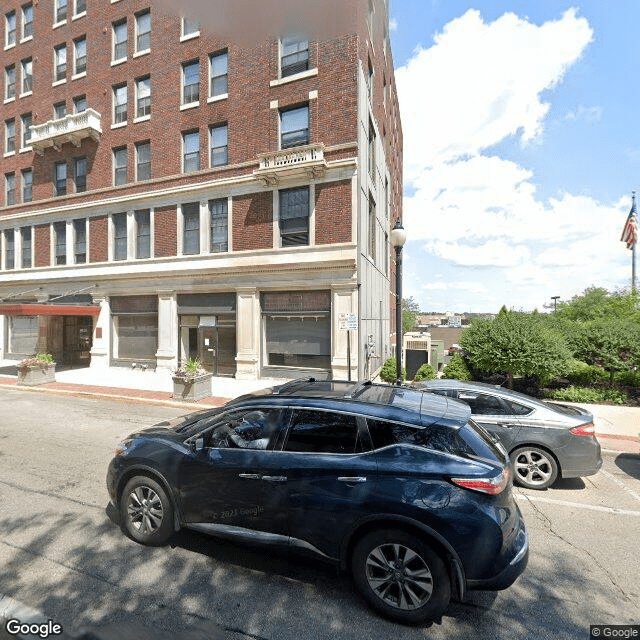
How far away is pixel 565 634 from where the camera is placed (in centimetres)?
299

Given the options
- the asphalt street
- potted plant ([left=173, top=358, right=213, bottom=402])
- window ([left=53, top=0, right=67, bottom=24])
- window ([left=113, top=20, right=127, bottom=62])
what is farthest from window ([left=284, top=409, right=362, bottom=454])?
window ([left=53, top=0, right=67, bottom=24])

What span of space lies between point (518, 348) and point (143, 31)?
23749mm

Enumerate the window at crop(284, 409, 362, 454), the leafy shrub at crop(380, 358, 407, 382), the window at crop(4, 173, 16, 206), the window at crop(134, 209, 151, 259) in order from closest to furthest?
the window at crop(284, 409, 362, 454) < the leafy shrub at crop(380, 358, 407, 382) < the window at crop(134, 209, 151, 259) < the window at crop(4, 173, 16, 206)

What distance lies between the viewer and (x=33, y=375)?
14242 millimetres

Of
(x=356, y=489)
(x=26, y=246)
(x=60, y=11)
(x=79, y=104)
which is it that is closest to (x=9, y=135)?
(x=79, y=104)

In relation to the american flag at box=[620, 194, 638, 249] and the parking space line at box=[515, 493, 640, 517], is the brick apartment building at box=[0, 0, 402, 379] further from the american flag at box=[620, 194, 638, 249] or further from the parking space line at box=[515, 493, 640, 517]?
the american flag at box=[620, 194, 638, 249]

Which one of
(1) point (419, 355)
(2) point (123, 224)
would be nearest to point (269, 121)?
(2) point (123, 224)

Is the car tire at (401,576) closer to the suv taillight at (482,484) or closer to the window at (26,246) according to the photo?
the suv taillight at (482,484)

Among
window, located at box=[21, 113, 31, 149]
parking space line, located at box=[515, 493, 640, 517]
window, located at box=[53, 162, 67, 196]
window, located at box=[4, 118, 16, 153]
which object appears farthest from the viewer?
window, located at box=[4, 118, 16, 153]

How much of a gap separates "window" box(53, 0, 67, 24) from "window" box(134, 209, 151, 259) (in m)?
13.7

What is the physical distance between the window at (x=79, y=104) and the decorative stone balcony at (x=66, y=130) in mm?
754

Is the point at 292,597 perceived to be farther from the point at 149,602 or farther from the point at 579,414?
the point at 579,414

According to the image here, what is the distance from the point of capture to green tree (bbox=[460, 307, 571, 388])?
10820 mm

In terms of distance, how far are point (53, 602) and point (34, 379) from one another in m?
14.2
